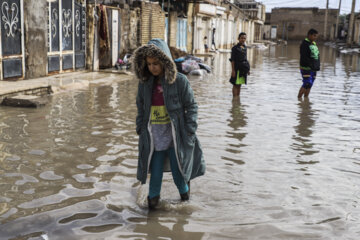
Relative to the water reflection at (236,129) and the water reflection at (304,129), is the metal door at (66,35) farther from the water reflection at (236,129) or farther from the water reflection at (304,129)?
the water reflection at (304,129)

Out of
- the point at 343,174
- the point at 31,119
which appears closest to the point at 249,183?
the point at 343,174

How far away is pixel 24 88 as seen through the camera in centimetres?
922

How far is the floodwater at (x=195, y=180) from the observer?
3.59m

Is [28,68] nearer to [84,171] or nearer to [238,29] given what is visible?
[84,171]

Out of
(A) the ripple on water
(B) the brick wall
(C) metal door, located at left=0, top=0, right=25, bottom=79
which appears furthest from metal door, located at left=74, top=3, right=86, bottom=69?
(A) the ripple on water

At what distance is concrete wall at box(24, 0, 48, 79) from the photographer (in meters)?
10.9

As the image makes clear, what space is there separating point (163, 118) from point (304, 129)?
4286mm

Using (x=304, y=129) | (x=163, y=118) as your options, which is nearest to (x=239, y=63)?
(x=304, y=129)

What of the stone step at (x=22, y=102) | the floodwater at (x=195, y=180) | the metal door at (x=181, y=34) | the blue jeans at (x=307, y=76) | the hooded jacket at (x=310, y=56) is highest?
the metal door at (x=181, y=34)

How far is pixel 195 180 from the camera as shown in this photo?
4738 millimetres

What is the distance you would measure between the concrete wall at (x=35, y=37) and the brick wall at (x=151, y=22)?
7.51m

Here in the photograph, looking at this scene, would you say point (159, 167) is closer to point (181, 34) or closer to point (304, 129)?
point (304, 129)

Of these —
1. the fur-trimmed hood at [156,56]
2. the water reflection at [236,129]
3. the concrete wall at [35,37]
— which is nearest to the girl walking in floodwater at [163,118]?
the fur-trimmed hood at [156,56]

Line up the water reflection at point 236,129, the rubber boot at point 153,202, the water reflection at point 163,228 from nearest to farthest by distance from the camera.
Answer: the water reflection at point 163,228 < the rubber boot at point 153,202 < the water reflection at point 236,129
